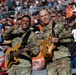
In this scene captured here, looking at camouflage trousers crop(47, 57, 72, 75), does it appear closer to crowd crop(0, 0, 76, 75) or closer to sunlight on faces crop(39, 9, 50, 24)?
crowd crop(0, 0, 76, 75)

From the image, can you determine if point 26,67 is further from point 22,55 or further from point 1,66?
point 1,66

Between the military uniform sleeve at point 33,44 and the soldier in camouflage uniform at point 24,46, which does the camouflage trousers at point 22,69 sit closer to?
the soldier in camouflage uniform at point 24,46

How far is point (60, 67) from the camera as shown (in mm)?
5703

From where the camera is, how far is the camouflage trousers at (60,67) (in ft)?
18.6

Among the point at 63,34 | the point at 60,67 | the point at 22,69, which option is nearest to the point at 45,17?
the point at 63,34

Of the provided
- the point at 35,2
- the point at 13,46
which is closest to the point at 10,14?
the point at 35,2

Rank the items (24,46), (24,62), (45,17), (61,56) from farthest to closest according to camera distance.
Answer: (24,46), (24,62), (45,17), (61,56)

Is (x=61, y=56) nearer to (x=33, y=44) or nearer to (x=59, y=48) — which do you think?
(x=59, y=48)

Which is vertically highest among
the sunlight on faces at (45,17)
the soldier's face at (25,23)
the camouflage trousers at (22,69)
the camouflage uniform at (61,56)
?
the sunlight on faces at (45,17)

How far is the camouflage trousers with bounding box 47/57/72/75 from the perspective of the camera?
568 centimetres

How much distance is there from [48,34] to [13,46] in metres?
0.78

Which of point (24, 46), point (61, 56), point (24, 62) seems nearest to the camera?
point (61, 56)

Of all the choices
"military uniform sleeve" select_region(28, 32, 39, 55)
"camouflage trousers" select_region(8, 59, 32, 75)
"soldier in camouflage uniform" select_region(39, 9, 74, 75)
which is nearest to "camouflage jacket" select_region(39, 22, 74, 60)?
"soldier in camouflage uniform" select_region(39, 9, 74, 75)

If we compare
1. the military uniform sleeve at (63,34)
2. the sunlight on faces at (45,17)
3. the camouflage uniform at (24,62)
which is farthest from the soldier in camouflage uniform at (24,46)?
the military uniform sleeve at (63,34)
